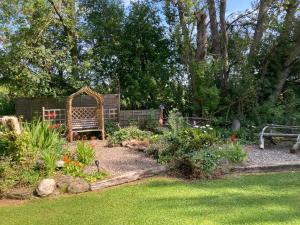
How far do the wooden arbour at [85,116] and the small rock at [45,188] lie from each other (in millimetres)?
4032

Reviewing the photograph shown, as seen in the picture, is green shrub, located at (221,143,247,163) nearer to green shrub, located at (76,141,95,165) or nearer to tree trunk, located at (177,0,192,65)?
green shrub, located at (76,141,95,165)

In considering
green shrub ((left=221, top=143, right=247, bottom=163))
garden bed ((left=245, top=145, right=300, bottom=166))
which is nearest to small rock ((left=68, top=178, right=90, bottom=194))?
green shrub ((left=221, top=143, right=247, bottom=163))

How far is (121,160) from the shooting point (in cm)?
679

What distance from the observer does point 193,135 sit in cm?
643

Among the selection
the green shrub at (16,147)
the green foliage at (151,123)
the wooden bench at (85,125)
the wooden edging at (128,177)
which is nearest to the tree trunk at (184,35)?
the green foliage at (151,123)

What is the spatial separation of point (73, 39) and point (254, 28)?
611cm

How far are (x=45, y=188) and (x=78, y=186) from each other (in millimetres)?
481

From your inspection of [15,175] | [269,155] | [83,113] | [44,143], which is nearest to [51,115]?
[83,113]

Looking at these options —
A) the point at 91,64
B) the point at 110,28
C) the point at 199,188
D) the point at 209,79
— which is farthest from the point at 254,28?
the point at 199,188

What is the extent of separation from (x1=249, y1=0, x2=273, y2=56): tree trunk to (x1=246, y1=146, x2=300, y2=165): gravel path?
420 cm

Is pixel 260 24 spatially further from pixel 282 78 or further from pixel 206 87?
pixel 206 87

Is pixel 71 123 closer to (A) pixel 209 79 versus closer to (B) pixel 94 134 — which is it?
(B) pixel 94 134

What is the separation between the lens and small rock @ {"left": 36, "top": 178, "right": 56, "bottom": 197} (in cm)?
496

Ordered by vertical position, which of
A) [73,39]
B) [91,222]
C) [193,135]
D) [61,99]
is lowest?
[91,222]
